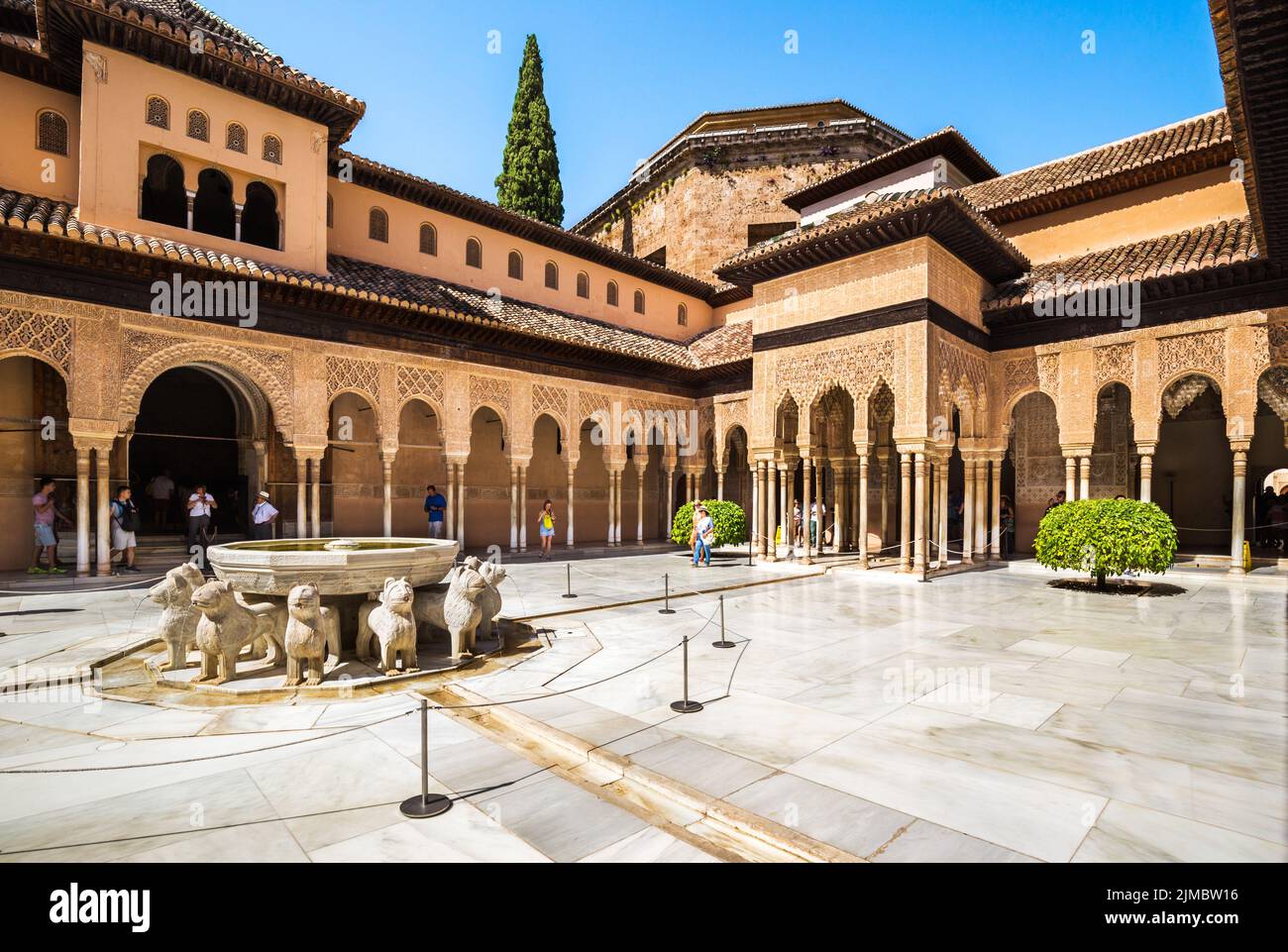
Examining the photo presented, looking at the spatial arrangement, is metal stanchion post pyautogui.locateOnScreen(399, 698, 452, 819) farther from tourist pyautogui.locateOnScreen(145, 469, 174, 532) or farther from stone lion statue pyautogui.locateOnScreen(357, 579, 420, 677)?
tourist pyautogui.locateOnScreen(145, 469, 174, 532)

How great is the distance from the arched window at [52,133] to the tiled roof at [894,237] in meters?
12.9

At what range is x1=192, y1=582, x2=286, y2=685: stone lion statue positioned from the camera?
4.94 meters

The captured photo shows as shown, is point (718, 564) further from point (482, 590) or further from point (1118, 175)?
point (1118, 175)

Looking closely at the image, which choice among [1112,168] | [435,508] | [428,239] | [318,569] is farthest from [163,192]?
[1112,168]

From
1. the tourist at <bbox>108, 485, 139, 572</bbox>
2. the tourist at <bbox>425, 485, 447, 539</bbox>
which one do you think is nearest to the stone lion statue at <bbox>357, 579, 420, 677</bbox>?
the tourist at <bbox>108, 485, 139, 572</bbox>

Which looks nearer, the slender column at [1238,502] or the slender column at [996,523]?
the slender column at [1238,502]

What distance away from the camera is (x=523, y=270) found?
59.6 feet

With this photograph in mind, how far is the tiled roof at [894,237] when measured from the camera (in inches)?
453

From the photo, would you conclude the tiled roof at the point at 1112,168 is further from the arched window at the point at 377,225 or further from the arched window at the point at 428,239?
the arched window at the point at 377,225

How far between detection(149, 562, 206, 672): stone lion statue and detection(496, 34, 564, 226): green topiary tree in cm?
2356

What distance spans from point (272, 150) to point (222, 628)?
11.6 metres

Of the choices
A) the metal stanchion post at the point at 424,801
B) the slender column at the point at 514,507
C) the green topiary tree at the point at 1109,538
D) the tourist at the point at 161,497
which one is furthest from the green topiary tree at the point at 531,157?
the metal stanchion post at the point at 424,801
